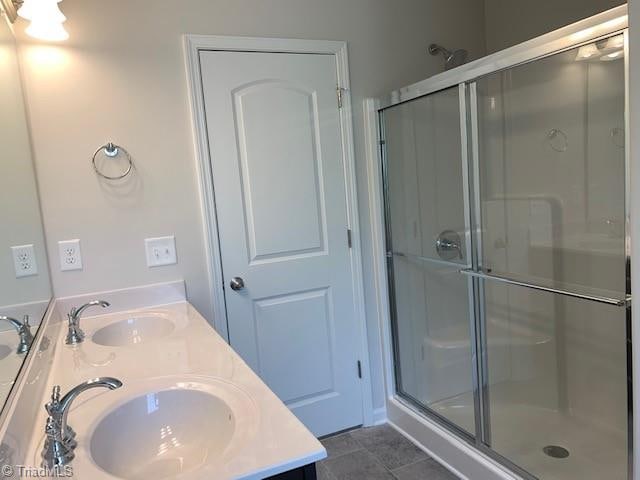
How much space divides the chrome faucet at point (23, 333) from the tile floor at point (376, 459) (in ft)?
4.77

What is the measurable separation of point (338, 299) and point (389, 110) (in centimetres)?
101

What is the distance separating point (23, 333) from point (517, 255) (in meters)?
1.88

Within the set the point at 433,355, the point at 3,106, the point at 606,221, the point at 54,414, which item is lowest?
the point at 433,355

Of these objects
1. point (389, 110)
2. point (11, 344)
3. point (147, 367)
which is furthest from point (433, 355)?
point (11, 344)

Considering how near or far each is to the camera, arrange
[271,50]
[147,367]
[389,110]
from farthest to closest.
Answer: [389,110]
[271,50]
[147,367]

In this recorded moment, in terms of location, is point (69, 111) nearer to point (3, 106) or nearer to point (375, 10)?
point (3, 106)

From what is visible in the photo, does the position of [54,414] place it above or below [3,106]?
below

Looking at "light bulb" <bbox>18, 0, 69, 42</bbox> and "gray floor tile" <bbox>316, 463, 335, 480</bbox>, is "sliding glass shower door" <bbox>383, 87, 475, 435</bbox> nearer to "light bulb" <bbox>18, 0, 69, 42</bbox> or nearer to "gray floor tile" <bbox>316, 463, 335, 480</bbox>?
"gray floor tile" <bbox>316, 463, 335, 480</bbox>

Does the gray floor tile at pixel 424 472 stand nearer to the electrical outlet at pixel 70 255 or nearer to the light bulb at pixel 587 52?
the electrical outlet at pixel 70 255

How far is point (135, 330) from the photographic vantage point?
2.01 meters

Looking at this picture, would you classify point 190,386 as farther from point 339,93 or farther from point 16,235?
point 339,93

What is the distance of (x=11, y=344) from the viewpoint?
1.16 meters

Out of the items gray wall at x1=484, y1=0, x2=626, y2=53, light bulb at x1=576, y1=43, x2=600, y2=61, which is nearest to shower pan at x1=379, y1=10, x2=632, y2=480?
light bulb at x1=576, y1=43, x2=600, y2=61

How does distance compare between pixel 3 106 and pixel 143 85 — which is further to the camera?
pixel 143 85
